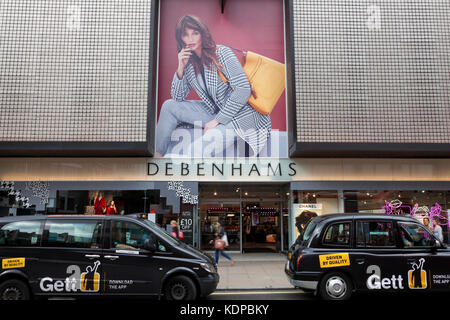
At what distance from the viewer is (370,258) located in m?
7.02

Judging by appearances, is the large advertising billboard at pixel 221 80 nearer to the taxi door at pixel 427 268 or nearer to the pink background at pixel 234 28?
the pink background at pixel 234 28

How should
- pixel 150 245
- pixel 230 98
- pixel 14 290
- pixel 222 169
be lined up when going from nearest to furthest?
pixel 14 290
pixel 150 245
pixel 222 169
pixel 230 98

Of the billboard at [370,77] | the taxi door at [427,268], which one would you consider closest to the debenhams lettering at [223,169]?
the billboard at [370,77]

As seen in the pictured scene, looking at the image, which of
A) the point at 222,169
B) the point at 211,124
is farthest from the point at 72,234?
the point at 211,124

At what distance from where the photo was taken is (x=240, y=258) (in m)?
14.9

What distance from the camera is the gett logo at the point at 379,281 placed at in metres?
6.96

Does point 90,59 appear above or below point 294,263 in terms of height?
above

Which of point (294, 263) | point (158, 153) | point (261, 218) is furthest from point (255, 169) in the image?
point (294, 263)

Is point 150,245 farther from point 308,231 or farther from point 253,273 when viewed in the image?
point 253,273

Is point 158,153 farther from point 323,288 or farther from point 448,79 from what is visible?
point 448,79

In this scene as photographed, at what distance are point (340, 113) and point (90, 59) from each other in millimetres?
10345

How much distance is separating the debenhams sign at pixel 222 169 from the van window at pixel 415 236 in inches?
301

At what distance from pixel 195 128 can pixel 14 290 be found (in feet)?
31.7

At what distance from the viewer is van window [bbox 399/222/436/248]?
7.17 m
